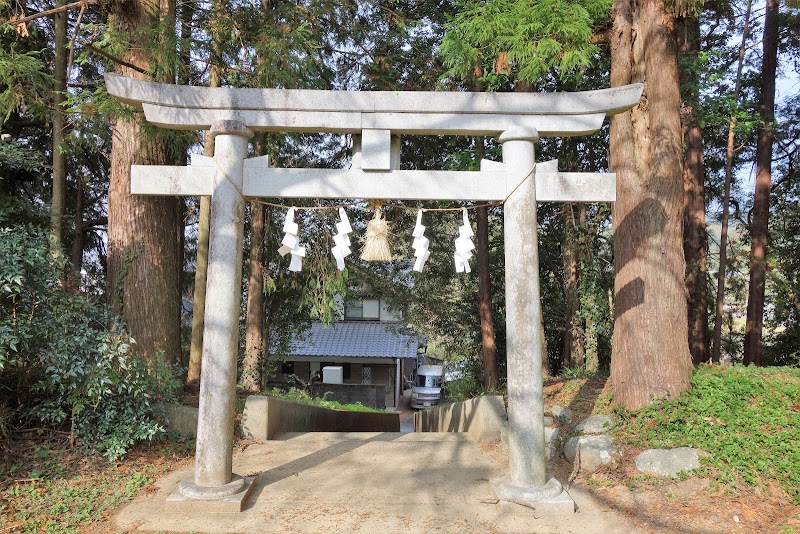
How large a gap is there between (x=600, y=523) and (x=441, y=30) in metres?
10.7

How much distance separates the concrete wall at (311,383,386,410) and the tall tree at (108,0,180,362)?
11.3 metres

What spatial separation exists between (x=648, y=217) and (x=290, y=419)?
5551 millimetres

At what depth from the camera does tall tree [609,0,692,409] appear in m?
6.10

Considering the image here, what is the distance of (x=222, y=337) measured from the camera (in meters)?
4.64

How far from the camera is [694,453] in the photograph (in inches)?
203

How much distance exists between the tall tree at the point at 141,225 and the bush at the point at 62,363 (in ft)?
4.71

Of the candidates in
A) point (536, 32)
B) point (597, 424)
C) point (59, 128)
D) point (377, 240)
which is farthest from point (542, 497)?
point (59, 128)

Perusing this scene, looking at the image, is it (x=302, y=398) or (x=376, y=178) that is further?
(x=302, y=398)

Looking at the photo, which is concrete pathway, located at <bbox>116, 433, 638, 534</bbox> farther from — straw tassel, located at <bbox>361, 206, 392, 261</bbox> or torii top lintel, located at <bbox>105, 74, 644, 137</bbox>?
torii top lintel, located at <bbox>105, 74, 644, 137</bbox>

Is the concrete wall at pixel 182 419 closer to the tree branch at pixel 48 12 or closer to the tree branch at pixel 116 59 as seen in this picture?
the tree branch at pixel 116 59

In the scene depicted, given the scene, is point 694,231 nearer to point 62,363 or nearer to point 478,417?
point 478,417

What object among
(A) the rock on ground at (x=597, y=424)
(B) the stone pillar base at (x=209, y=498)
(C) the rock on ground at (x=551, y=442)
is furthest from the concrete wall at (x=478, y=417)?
(B) the stone pillar base at (x=209, y=498)

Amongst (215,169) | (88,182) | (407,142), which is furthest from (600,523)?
(88,182)

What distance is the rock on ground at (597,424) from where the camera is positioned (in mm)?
6036
